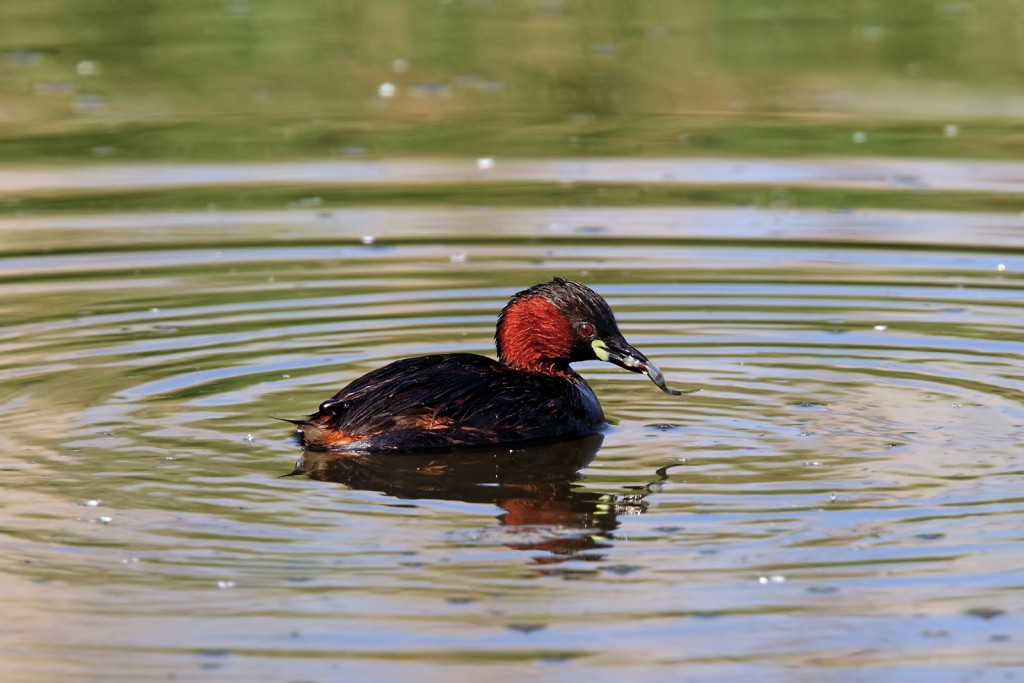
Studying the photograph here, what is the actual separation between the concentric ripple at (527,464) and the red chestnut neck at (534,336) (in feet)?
1.64

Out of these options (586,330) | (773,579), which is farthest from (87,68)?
(773,579)

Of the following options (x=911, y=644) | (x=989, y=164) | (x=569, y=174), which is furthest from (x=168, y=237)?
(x=911, y=644)

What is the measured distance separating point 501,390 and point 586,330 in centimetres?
62

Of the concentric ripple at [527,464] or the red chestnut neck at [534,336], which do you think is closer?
the concentric ripple at [527,464]

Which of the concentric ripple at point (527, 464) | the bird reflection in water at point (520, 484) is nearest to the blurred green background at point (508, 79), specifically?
the concentric ripple at point (527, 464)

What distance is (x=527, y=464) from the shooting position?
8.46m

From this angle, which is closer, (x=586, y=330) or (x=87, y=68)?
(x=586, y=330)

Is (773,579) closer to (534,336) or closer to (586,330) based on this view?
(586,330)

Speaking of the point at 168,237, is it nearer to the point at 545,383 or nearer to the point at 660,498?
the point at 545,383

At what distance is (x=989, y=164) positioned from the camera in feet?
49.4

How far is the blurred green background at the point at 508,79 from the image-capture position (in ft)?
52.4

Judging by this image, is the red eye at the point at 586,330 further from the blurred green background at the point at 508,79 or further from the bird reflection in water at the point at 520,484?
the blurred green background at the point at 508,79

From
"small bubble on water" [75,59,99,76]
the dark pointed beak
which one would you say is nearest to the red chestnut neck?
the dark pointed beak

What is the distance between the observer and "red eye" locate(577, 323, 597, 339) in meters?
9.12
